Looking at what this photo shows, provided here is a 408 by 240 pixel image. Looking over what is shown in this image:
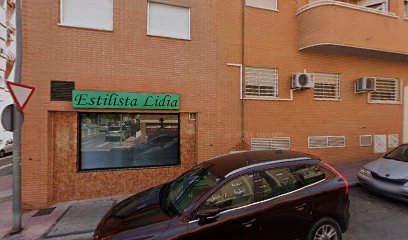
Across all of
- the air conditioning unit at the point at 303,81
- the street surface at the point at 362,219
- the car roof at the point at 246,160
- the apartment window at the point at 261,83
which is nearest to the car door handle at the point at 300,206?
the car roof at the point at 246,160

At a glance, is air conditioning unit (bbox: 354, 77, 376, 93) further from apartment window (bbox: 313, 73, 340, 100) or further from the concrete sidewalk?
the concrete sidewalk

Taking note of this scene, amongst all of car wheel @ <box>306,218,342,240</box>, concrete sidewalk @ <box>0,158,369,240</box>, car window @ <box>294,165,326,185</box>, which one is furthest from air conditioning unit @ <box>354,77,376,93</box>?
concrete sidewalk @ <box>0,158,369,240</box>

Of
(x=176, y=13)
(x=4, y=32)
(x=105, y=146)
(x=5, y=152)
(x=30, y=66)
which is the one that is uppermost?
(x=4, y=32)

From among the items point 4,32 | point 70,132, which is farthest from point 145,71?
point 4,32

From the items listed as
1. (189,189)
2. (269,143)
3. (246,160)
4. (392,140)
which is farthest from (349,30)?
(189,189)

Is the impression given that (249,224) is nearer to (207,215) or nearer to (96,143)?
(207,215)

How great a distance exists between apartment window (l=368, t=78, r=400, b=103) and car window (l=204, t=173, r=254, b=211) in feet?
29.0

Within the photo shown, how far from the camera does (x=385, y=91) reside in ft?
30.6

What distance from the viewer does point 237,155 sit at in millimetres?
3902

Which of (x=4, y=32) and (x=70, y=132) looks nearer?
(x=70, y=132)

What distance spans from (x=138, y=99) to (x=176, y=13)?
2969 millimetres

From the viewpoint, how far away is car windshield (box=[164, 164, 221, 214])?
114 inches

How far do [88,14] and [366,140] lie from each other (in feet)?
36.2

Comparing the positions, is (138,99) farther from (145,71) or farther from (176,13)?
(176,13)
